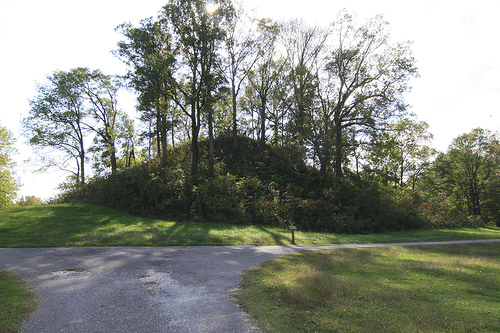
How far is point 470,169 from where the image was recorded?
37.1 m

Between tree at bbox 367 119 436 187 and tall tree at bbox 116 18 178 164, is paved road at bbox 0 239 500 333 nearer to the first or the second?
tall tree at bbox 116 18 178 164

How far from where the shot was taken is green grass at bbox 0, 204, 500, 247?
12.6 m

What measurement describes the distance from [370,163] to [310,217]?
14946 mm

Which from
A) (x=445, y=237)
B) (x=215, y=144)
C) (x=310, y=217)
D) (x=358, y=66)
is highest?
(x=358, y=66)

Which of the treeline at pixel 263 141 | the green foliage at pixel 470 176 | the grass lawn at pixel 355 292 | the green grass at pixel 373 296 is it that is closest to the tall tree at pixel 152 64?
the treeline at pixel 263 141

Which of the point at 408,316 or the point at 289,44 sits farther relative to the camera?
the point at 289,44

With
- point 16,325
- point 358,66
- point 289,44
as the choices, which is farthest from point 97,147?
point 16,325

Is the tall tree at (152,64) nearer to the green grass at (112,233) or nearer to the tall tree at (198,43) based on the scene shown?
the tall tree at (198,43)

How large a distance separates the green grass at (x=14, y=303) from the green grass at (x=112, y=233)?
18.4ft

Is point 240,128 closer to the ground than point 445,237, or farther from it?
farther from it

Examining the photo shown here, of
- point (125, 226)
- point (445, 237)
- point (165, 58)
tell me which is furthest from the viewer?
point (165, 58)

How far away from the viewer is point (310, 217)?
2194 cm

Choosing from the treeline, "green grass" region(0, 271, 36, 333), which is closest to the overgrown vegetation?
the treeline

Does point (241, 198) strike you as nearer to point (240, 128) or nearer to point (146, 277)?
point (146, 277)
